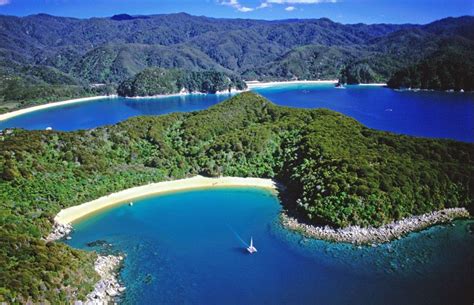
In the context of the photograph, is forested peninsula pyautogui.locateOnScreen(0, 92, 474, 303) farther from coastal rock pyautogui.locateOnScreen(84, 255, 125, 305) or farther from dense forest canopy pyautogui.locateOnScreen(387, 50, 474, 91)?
dense forest canopy pyautogui.locateOnScreen(387, 50, 474, 91)

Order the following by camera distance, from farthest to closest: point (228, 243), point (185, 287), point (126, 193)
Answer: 1. point (126, 193)
2. point (228, 243)
3. point (185, 287)

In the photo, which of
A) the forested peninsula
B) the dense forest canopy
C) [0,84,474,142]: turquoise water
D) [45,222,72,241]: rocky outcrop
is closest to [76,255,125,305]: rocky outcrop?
the forested peninsula

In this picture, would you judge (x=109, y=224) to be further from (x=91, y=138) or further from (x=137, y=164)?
(x=91, y=138)

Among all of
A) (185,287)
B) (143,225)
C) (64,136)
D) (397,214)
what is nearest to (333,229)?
(397,214)

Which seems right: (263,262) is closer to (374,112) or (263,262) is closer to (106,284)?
(106,284)

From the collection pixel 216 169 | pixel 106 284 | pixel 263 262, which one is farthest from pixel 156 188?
pixel 263 262

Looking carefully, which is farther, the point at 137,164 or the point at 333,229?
the point at 137,164

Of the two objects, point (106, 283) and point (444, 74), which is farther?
point (444, 74)
